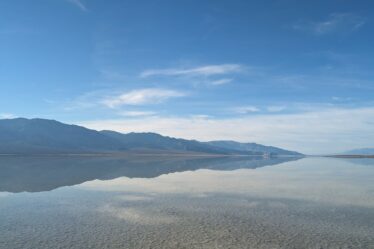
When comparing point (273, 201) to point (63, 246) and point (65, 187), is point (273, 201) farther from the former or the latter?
point (65, 187)

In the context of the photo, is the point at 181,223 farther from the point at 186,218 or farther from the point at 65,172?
the point at 65,172

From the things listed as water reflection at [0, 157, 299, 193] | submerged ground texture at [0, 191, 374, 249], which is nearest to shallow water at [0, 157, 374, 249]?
submerged ground texture at [0, 191, 374, 249]

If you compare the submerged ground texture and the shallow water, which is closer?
the submerged ground texture

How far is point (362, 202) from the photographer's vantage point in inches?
1291

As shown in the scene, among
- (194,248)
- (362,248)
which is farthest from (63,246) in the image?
(362,248)

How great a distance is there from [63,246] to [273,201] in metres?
20.0

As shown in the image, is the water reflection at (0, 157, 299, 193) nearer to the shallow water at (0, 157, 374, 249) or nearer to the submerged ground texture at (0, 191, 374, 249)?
the shallow water at (0, 157, 374, 249)

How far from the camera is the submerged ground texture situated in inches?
762

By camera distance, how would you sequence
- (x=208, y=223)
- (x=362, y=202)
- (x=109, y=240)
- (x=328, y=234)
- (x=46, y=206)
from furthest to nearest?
1. (x=362, y=202)
2. (x=46, y=206)
3. (x=208, y=223)
4. (x=328, y=234)
5. (x=109, y=240)

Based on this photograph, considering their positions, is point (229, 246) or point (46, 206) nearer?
point (229, 246)

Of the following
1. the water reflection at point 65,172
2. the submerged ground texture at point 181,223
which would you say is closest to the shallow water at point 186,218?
the submerged ground texture at point 181,223

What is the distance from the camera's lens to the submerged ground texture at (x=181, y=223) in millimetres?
19359

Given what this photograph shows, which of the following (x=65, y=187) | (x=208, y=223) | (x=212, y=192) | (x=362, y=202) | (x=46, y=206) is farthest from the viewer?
(x=65, y=187)

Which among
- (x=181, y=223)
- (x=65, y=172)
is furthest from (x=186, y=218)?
(x=65, y=172)
